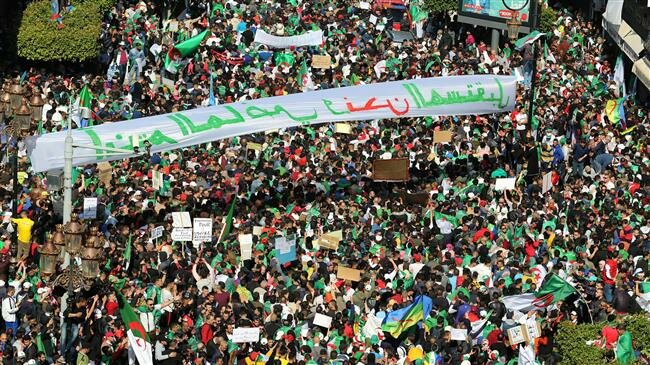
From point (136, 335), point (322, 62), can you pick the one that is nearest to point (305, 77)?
point (322, 62)

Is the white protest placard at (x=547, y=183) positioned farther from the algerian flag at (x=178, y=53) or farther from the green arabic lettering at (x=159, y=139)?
the algerian flag at (x=178, y=53)

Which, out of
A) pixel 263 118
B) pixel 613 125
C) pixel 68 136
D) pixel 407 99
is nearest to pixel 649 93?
pixel 613 125

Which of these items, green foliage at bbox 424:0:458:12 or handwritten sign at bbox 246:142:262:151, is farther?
green foliage at bbox 424:0:458:12

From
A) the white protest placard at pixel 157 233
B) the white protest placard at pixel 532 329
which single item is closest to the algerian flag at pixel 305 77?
the white protest placard at pixel 157 233

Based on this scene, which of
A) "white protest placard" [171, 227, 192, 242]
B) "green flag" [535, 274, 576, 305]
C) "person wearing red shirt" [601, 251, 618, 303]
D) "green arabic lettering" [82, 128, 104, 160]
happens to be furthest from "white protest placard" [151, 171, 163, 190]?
"person wearing red shirt" [601, 251, 618, 303]

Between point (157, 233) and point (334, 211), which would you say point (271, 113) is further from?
point (157, 233)

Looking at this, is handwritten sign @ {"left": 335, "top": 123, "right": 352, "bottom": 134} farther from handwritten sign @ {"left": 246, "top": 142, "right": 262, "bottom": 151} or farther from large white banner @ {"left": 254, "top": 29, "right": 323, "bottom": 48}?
large white banner @ {"left": 254, "top": 29, "right": 323, "bottom": 48}

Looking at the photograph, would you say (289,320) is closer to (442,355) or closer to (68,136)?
(442,355)
